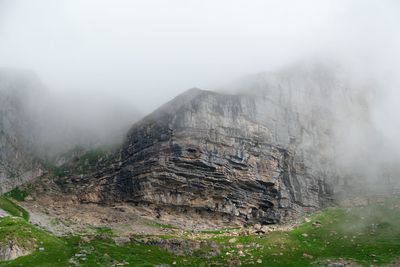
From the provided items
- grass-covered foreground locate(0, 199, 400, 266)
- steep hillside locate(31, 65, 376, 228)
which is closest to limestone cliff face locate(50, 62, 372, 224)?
steep hillside locate(31, 65, 376, 228)

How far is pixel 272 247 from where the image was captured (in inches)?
4094

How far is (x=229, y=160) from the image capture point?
446 feet

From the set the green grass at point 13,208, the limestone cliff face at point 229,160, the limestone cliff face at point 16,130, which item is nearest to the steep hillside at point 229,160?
the limestone cliff face at point 229,160

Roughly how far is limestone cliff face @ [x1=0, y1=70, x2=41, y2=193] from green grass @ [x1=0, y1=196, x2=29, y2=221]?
12.4 m

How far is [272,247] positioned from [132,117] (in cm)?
8246

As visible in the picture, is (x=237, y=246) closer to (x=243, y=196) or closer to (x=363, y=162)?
(x=243, y=196)

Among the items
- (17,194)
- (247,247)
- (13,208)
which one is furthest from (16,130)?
(247,247)

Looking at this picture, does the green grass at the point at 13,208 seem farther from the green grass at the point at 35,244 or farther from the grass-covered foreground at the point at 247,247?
the green grass at the point at 35,244

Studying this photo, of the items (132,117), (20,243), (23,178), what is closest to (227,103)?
(132,117)

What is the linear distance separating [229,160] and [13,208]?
57.1 metres

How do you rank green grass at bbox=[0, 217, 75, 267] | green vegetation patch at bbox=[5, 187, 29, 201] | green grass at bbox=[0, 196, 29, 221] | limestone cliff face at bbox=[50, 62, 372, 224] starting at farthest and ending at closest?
1. green vegetation patch at bbox=[5, 187, 29, 201]
2. limestone cliff face at bbox=[50, 62, 372, 224]
3. green grass at bbox=[0, 196, 29, 221]
4. green grass at bbox=[0, 217, 75, 267]

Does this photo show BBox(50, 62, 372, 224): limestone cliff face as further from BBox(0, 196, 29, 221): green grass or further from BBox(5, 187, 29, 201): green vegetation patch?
BBox(0, 196, 29, 221): green grass

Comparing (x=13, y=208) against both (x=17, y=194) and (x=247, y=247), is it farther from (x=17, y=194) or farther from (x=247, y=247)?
(x=247, y=247)

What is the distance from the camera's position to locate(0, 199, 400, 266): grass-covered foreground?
9238cm
